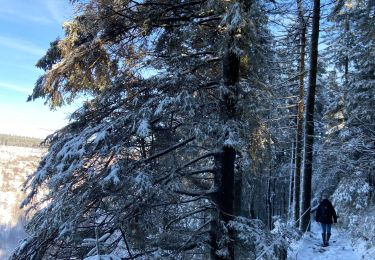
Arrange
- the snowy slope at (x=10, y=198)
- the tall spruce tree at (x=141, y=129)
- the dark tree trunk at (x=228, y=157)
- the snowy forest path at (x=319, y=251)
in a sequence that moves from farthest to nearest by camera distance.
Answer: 1. the snowy slope at (x=10, y=198)
2. the snowy forest path at (x=319, y=251)
3. the dark tree trunk at (x=228, y=157)
4. the tall spruce tree at (x=141, y=129)

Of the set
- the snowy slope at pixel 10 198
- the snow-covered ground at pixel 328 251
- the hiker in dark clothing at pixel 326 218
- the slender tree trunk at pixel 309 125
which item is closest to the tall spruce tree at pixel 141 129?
the snow-covered ground at pixel 328 251

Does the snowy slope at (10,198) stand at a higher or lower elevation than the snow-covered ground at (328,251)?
lower

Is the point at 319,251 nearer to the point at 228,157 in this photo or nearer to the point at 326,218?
the point at 326,218

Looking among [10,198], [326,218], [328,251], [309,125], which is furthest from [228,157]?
[10,198]

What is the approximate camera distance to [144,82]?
6.47m

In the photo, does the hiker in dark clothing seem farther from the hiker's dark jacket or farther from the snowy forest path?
the snowy forest path

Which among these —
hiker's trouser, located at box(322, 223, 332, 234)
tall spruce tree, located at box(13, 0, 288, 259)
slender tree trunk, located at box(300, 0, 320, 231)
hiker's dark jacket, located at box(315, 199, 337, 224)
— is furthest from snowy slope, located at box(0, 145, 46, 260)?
tall spruce tree, located at box(13, 0, 288, 259)

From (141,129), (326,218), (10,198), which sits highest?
(141,129)

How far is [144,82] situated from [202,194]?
2.12 metres

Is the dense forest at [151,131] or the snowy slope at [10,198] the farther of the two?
the snowy slope at [10,198]

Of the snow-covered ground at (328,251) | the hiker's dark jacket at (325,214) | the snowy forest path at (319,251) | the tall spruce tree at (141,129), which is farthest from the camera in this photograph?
the hiker's dark jacket at (325,214)

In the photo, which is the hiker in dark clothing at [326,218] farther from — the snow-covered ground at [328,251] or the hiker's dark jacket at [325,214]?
the snow-covered ground at [328,251]

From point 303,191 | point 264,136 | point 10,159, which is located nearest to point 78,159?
point 264,136

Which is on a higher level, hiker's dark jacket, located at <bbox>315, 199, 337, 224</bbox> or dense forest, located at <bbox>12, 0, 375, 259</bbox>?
dense forest, located at <bbox>12, 0, 375, 259</bbox>
